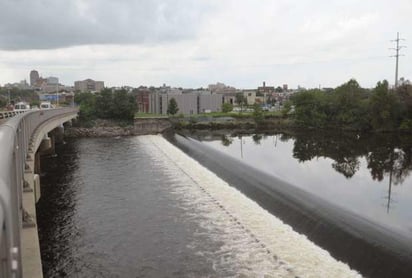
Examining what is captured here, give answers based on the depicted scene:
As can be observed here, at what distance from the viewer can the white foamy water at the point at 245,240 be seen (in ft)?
34.5

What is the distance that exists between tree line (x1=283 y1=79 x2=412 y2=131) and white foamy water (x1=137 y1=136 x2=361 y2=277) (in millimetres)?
39122

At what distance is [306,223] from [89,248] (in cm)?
676

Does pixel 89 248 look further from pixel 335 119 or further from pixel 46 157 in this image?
pixel 335 119

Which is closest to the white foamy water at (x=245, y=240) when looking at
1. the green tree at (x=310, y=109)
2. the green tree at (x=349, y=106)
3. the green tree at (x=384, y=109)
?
the green tree at (x=384, y=109)

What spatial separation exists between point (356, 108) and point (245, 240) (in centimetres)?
4905

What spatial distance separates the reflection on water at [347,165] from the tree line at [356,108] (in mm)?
4529

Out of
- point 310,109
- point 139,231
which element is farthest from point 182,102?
point 139,231

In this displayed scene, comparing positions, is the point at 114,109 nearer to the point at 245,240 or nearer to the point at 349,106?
the point at 349,106

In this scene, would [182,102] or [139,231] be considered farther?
[182,102]

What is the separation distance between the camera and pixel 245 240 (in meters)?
12.6

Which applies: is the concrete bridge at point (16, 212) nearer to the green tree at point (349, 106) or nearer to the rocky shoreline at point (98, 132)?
the rocky shoreline at point (98, 132)

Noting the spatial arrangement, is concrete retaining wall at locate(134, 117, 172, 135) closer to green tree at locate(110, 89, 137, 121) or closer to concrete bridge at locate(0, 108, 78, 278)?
green tree at locate(110, 89, 137, 121)

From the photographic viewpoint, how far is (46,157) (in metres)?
31.2

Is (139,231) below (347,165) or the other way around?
the other way around
